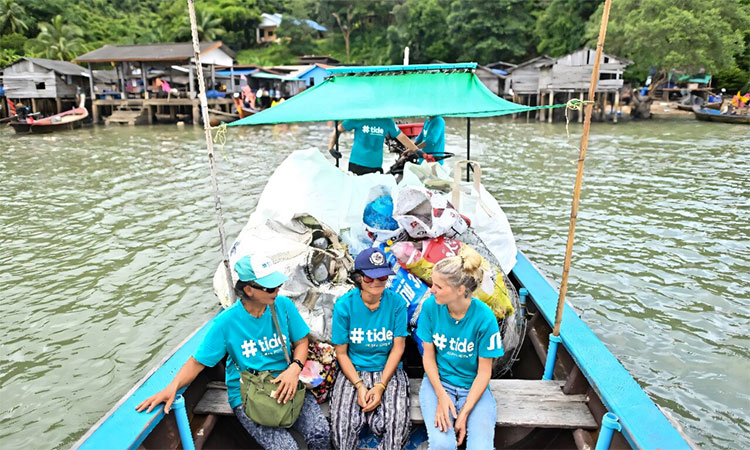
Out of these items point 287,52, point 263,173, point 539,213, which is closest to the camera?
point 539,213

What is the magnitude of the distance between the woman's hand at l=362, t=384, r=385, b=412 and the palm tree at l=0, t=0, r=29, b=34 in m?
51.3

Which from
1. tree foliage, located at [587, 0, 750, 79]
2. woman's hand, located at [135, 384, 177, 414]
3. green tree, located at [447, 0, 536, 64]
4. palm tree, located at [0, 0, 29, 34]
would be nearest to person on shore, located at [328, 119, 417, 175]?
woman's hand, located at [135, 384, 177, 414]

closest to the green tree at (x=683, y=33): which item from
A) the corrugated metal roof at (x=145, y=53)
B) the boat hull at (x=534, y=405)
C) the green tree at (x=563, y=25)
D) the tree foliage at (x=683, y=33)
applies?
the tree foliage at (x=683, y=33)

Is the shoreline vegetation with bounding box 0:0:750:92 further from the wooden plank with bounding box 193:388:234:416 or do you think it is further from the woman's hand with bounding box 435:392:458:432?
the wooden plank with bounding box 193:388:234:416

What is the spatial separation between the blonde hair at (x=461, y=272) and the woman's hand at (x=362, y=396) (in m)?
0.81

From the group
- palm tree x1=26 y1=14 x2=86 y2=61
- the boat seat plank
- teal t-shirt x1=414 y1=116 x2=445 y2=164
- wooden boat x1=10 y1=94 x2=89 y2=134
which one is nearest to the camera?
the boat seat plank

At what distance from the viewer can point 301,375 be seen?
3014 mm

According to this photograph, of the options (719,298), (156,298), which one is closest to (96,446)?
(156,298)

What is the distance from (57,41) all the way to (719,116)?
155ft

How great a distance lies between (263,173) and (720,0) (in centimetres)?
2736

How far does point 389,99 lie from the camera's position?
16.0 ft

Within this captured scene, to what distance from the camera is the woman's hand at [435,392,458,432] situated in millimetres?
2704

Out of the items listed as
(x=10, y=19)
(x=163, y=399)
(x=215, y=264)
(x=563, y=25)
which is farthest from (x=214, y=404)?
(x=10, y=19)

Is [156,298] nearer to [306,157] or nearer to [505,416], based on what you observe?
[306,157]
